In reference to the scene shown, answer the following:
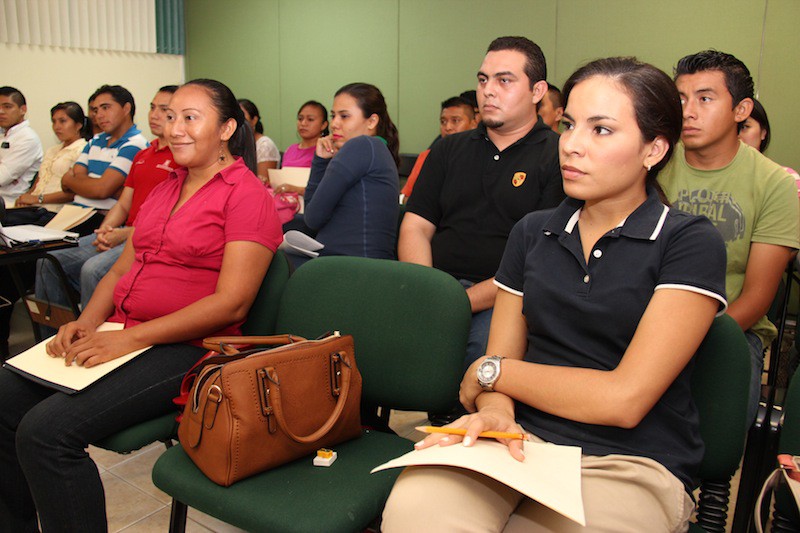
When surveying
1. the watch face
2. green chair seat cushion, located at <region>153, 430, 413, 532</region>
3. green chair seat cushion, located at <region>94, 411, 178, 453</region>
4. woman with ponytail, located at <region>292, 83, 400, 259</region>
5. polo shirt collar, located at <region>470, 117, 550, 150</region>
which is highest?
polo shirt collar, located at <region>470, 117, 550, 150</region>

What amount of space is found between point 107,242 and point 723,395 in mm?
2877

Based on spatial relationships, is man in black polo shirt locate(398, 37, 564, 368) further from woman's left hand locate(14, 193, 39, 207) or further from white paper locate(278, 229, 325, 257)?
woman's left hand locate(14, 193, 39, 207)

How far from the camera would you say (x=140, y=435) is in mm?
1589

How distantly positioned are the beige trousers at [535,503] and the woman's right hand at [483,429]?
48 mm

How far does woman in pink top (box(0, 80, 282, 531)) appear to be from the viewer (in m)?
1.52

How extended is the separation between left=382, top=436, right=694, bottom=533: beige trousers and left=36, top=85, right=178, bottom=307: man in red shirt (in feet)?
8.08

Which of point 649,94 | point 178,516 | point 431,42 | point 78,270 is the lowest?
point 178,516

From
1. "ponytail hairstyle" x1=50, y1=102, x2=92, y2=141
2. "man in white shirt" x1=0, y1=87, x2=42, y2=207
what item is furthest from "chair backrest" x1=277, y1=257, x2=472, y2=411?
"man in white shirt" x1=0, y1=87, x2=42, y2=207

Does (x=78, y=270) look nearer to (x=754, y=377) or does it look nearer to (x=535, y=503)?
(x=535, y=503)

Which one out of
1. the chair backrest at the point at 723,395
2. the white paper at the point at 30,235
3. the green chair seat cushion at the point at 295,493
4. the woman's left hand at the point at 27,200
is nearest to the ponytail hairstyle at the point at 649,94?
the chair backrest at the point at 723,395

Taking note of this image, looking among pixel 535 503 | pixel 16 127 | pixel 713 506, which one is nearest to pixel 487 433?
pixel 535 503

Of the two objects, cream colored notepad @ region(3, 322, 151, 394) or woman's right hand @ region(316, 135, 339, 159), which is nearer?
cream colored notepad @ region(3, 322, 151, 394)

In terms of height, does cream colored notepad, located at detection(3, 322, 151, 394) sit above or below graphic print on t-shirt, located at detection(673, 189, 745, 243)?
below

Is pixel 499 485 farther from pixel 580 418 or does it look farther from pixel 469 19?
pixel 469 19
